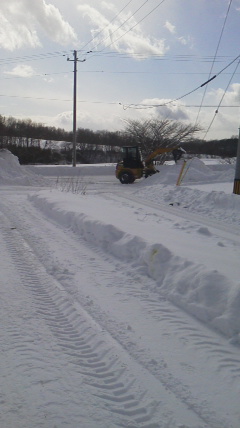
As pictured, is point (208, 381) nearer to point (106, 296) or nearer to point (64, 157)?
point (106, 296)

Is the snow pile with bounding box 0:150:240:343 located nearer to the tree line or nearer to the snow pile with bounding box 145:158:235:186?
the snow pile with bounding box 145:158:235:186

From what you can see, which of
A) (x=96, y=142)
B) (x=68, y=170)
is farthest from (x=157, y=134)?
(x=96, y=142)

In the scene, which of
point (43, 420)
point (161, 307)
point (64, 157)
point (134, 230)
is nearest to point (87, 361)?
point (43, 420)

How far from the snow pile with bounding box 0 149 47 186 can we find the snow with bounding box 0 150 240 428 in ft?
65.7

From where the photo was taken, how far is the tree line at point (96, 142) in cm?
4581

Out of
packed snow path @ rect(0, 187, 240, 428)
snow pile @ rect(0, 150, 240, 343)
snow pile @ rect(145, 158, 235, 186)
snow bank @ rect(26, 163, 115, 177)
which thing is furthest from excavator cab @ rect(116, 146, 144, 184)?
packed snow path @ rect(0, 187, 240, 428)

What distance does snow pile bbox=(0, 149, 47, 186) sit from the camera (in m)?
30.2

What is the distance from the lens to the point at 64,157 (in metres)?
61.0

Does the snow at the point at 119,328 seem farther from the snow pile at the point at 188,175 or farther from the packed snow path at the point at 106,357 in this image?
the snow pile at the point at 188,175

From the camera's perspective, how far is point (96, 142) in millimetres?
81812

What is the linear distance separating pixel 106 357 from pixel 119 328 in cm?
75

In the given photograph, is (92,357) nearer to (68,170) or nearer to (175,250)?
(175,250)

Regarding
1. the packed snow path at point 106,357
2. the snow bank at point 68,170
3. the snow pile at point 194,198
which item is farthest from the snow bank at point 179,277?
the snow bank at point 68,170

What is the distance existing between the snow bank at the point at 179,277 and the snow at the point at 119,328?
18mm
